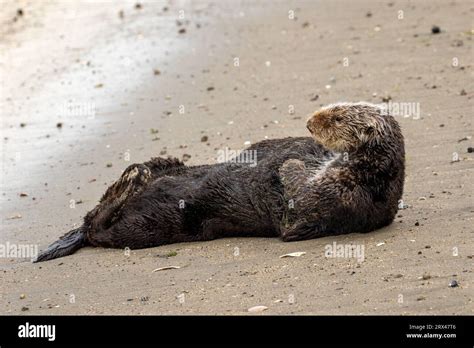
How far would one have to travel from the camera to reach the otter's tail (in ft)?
27.1

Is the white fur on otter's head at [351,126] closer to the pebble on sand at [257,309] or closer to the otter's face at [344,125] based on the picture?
the otter's face at [344,125]

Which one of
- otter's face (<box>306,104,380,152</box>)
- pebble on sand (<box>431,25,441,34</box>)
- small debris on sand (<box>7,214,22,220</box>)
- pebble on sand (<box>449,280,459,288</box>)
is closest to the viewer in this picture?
pebble on sand (<box>449,280,459,288</box>)

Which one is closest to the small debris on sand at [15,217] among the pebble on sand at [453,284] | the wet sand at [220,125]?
the wet sand at [220,125]

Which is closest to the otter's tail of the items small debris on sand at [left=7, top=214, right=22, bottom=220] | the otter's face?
small debris on sand at [left=7, top=214, right=22, bottom=220]

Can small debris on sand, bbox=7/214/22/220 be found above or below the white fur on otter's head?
below

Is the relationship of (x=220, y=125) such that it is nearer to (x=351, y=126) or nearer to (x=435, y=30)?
(x=351, y=126)

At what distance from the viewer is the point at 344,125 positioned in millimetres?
7820

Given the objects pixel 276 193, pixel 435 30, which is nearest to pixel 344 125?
pixel 276 193

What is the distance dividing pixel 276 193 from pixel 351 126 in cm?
82

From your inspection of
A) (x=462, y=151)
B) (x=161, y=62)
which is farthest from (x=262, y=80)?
(x=462, y=151)

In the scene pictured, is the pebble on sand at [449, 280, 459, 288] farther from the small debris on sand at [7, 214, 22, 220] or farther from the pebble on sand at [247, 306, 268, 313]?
the small debris on sand at [7, 214, 22, 220]

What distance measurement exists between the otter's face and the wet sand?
79cm
